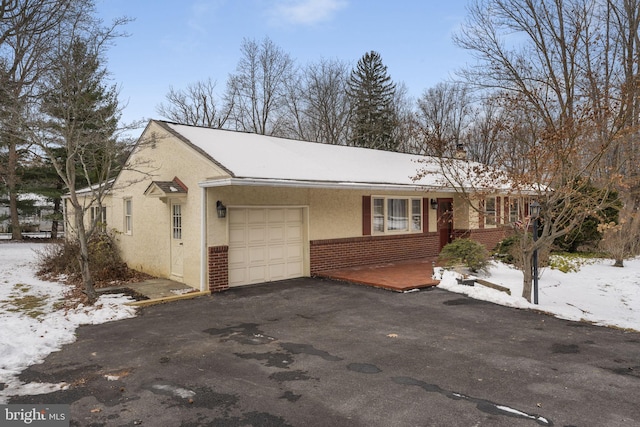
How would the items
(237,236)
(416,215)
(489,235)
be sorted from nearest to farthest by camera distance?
1. (237,236)
2. (416,215)
3. (489,235)

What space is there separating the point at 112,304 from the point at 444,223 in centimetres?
1100

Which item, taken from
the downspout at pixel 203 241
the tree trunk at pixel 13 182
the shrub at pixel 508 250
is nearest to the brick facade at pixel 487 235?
the shrub at pixel 508 250

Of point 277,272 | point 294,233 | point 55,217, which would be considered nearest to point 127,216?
point 277,272

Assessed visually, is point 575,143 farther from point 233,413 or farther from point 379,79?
point 379,79

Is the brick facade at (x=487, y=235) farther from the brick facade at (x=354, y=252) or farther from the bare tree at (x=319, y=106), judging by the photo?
the bare tree at (x=319, y=106)

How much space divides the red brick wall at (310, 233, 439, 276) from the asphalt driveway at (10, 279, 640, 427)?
3.55m

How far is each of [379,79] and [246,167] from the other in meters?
27.3

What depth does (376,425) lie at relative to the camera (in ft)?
11.9

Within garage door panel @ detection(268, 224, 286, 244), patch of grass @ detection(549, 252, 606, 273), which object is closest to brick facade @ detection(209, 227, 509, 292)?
garage door panel @ detection(268, 224, 286, 244)

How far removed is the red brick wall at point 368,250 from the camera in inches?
Result: 454

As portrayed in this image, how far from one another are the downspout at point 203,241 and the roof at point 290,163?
13.7 inches

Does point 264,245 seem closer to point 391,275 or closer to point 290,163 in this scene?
point 290,163

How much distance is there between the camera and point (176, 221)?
10.7m

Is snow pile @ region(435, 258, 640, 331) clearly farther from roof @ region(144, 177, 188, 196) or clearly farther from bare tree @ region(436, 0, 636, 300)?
roof @ region(144, 177, 188, 196)
